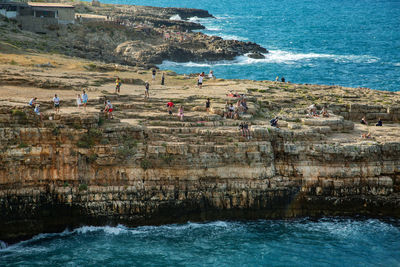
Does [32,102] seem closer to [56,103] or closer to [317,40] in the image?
[56,103]

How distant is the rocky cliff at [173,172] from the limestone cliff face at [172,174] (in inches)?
2.6

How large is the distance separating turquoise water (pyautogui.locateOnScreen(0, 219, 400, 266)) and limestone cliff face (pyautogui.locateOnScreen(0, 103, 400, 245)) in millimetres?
1055

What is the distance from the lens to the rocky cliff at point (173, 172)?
35031mm

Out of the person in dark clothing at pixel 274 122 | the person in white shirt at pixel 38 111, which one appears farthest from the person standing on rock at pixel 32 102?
the person in dark clothing at pixel 274 122

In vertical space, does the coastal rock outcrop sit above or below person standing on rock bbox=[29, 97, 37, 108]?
above

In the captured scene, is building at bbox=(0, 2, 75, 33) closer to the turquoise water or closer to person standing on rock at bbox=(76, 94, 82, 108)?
person standing on rock at bbox=(76, 94, 82, 108)

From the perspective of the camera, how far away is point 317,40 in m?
113

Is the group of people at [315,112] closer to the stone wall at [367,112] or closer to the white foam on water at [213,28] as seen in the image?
the stone wall at [367,112]

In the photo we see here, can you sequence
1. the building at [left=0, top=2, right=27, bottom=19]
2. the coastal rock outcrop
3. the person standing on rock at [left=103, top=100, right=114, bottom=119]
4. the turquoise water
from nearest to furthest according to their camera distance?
the turquoise water < the person standing on rock at [left=103, top=100, right=114, bottom=119] < the building at [left=0, top=2, right=27, bottom=19] < the coastal rock outcrop

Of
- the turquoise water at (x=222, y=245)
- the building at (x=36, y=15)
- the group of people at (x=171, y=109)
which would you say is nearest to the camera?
the turquoise water at (x=222, y=245)

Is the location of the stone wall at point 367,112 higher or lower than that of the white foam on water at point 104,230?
higher

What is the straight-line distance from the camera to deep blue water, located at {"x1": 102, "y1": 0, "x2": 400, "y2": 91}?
79.9 meters

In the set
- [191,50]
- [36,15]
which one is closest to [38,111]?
[36,15]

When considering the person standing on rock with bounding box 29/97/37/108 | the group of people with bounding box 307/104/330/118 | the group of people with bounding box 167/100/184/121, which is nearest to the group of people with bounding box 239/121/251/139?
the group of people with bounding box 167/100/184/121
